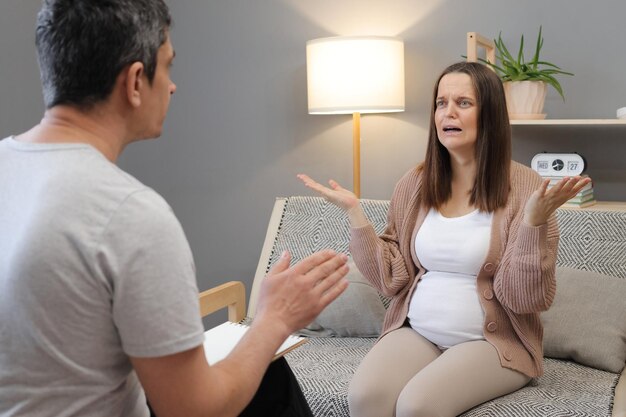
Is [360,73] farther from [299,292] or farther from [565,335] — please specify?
[299,292]

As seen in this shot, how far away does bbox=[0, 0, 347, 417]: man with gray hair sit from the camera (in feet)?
3.02

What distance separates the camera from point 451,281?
2.00 meters

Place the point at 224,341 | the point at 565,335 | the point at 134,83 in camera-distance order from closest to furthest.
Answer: the point at 134,83 → the point at 224,341 → the point at 565,335

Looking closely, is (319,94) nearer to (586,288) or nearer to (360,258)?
(360,258)

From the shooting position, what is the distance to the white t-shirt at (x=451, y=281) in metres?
1.95

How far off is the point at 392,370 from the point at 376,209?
2.82 ft

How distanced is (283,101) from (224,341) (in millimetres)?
1874

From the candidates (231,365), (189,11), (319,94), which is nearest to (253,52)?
(189,11)

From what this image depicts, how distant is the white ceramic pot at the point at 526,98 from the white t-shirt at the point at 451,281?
65cm

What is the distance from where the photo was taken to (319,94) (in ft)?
9.40

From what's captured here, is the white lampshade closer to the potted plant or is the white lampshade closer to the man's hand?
the potted plant

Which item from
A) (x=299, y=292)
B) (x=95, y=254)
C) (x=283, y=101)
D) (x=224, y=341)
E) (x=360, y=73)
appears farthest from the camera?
(x=283, y=101)

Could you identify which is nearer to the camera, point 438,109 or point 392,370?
point 392,370

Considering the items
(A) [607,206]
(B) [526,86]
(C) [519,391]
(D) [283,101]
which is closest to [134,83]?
(C) [519,391]
